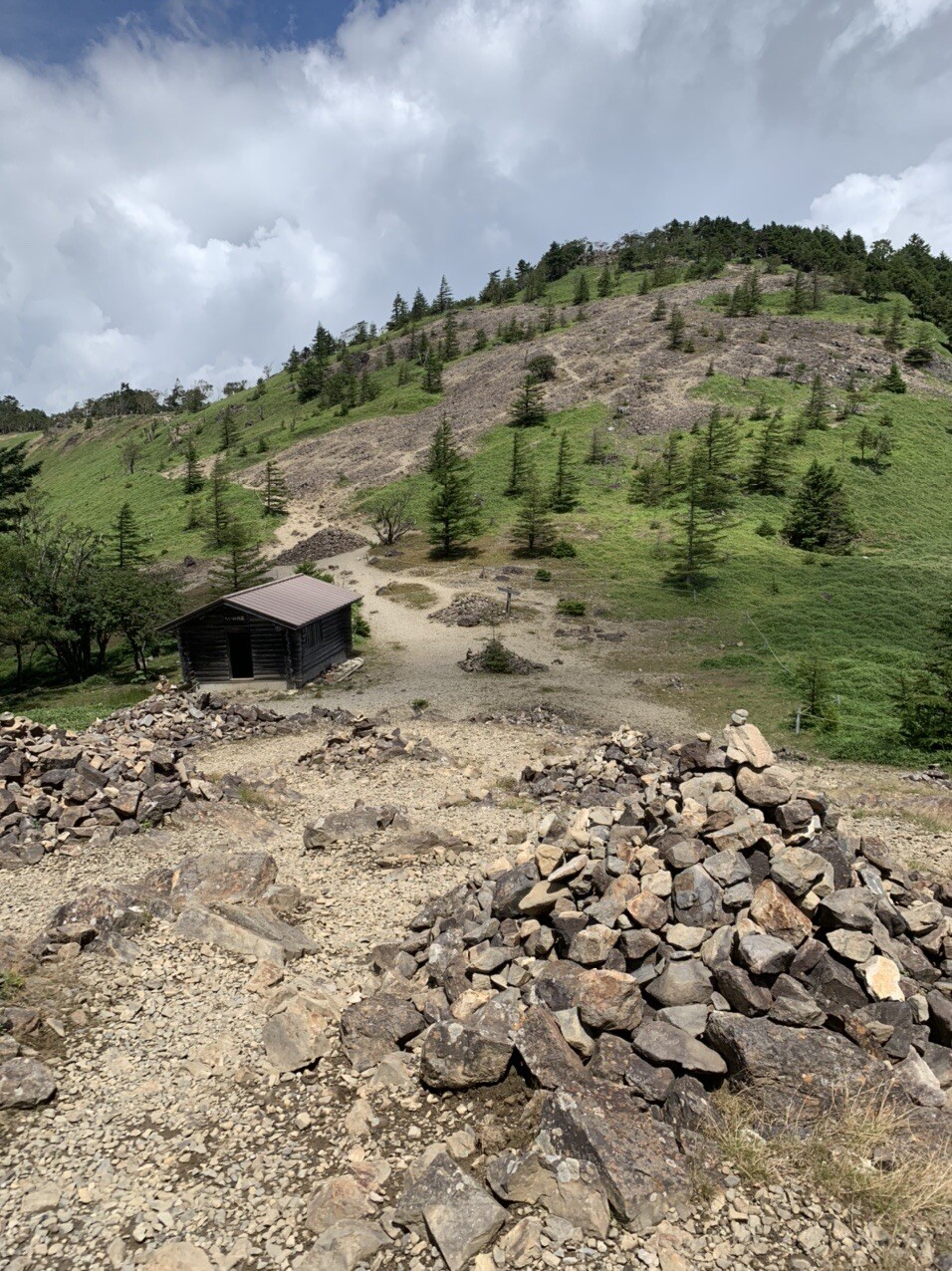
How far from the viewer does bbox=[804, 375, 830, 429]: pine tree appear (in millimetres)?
75250

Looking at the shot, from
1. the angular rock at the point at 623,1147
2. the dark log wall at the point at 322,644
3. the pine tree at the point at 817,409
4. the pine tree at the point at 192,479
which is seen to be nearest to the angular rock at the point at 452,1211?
the angular rock at the point at 623,1147

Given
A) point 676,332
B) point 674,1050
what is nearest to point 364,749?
point 674,1050

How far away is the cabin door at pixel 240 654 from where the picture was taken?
100 feet

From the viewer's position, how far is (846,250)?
5399 inches

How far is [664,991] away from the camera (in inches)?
273

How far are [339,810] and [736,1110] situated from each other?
11.0 m

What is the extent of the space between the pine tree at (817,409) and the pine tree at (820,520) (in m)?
22.0

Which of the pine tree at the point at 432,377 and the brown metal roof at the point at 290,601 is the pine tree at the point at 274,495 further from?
the brown metal roof at the point at 290,601

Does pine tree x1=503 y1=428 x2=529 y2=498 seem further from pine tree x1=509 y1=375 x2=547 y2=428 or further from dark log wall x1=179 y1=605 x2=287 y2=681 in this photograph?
dark log wall x1=179 y1=605 x2=287 y2=681

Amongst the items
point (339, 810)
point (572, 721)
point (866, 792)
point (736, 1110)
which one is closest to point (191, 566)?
point (572, 721)

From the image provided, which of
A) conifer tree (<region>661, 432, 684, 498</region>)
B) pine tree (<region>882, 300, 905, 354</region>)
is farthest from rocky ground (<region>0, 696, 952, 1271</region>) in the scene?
pine tree (<region>882, 300, 905, 354</region>)

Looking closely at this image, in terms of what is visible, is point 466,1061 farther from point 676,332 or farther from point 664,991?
point 676,332

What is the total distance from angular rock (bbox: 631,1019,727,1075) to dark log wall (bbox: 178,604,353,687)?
83.2 feet

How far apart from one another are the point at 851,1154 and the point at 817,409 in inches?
3345
